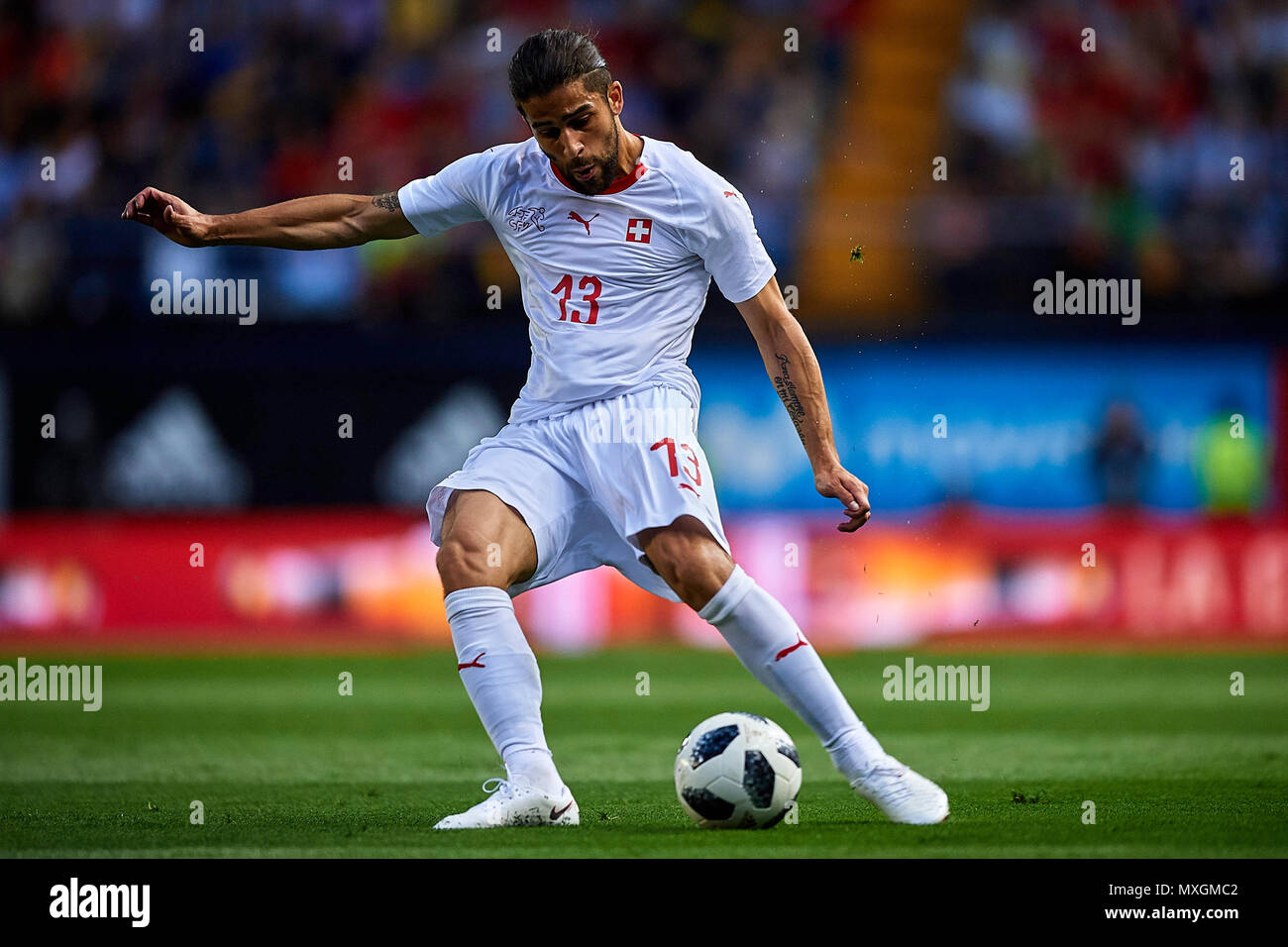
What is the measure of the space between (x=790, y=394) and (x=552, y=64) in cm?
122

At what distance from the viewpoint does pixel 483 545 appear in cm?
525

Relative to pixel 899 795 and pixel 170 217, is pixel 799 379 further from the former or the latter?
pixel 170 217

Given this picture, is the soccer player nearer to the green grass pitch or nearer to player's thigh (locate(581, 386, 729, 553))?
player's thigh (locate(581, 386, 729, 553))

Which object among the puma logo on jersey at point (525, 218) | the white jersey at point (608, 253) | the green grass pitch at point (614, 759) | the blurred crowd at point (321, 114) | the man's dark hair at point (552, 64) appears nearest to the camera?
the green grass pitch at point (614, 759)

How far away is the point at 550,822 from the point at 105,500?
10472 mm

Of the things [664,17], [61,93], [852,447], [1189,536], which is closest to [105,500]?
[61,93]

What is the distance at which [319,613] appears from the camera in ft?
45.8

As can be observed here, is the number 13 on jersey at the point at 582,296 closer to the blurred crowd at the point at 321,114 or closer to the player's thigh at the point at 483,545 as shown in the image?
the player's thigh at the point at 483,545

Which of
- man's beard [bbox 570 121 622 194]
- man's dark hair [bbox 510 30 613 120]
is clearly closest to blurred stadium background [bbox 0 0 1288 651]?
man's beard [bbox 570 121 622 194]

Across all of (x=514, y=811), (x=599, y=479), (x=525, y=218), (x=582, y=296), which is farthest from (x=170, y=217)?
(x=514, y=811)

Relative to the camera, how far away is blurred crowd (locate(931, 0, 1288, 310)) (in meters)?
14.9

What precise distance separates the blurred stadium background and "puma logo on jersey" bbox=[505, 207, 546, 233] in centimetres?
735

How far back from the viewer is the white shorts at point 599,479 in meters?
5.25

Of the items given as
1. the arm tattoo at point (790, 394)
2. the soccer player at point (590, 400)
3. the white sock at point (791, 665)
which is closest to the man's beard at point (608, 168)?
the soccer player at point (590, 400)
